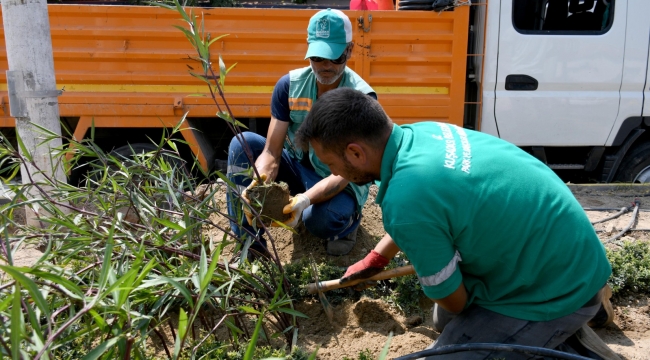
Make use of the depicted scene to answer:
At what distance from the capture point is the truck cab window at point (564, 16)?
4.69 metres

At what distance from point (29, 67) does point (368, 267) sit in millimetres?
2482

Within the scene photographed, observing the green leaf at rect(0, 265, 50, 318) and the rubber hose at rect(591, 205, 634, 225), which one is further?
the rubber hose at rect(591, 205, 634, 225)

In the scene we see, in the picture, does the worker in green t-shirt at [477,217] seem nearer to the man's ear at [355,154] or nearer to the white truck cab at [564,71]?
the man's ear at [355,154]

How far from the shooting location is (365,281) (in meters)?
2.76

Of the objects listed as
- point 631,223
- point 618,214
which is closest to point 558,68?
point 618,214

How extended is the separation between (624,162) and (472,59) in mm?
1782

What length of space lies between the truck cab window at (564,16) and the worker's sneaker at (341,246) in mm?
2507

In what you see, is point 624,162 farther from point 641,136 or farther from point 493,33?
point 493,33

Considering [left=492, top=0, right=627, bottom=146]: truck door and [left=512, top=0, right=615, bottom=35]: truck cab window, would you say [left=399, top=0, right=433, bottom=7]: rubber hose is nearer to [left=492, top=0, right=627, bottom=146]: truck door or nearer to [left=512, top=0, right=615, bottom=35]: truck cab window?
[left=492, top=0, right=627, bottom=146]: truck door

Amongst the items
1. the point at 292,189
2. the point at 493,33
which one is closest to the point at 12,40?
the point at 292,189

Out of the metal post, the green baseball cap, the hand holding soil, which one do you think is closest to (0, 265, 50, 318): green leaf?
the hand holding soil

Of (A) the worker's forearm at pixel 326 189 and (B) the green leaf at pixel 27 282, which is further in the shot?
(A) the worker's forearm at pixel 326 189

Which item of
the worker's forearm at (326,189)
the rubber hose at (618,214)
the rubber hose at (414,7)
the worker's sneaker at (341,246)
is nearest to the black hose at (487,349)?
the worker's forearm at (326,189)

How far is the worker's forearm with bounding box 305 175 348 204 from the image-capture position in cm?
314
